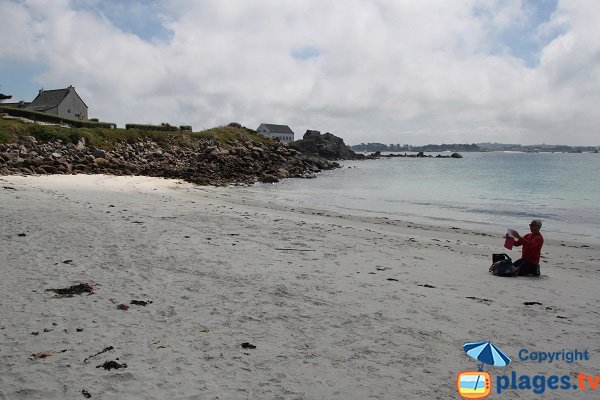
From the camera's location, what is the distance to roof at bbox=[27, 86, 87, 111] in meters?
59.0

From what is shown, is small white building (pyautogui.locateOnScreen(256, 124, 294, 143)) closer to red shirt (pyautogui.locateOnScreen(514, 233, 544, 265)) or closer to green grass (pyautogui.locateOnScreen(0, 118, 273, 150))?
green grass (pyautogui.locateOnScreen(0, 118, 273, 150))

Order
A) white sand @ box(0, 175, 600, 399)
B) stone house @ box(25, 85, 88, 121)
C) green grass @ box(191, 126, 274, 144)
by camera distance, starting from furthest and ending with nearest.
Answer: stone house @ box(25, 85, 88, 121), green grass @ box(191, 126, 274, 144), white sand @ box(0, 175, 600, 399)

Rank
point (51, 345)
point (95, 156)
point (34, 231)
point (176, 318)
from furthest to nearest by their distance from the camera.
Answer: point (95, 156) < point (34, 231) < point (176, 318) < point (51, 345)

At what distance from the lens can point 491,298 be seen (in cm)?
797

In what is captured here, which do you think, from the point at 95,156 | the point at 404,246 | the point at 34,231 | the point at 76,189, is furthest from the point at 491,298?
the point at 95,156

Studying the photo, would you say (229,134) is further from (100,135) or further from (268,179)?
(100,135)

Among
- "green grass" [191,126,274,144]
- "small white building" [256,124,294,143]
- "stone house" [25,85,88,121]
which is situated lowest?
"green grass" [191,126,274,144]

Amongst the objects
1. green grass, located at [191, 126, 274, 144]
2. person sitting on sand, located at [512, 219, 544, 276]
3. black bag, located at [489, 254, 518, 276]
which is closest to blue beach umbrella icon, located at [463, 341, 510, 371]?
black bag, located at [489, 254, 518, 276]

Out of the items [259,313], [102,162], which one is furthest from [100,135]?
[259,313]

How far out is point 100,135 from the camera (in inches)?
1486

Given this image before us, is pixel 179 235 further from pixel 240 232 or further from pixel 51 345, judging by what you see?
pixel 51 345

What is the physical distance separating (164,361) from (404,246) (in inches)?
371

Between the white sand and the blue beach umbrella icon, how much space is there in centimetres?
13

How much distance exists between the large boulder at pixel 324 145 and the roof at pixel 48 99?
200 ft
